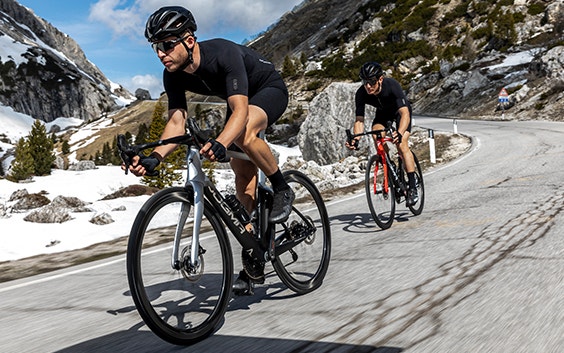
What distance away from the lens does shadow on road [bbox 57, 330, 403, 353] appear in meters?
2.70

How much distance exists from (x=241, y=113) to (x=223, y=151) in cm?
41

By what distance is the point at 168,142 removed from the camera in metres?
3.08

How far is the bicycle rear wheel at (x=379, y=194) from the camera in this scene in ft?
22.0

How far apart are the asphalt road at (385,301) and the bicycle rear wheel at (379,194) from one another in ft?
0.55

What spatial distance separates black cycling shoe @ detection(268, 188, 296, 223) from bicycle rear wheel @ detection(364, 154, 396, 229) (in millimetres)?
2906

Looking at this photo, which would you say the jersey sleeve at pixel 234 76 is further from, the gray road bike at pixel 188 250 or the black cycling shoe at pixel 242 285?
the black cycling shoe at pixel 242 285

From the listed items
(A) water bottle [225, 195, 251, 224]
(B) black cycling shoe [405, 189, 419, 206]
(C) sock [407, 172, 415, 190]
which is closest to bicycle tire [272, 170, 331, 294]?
(A) water bottle [225, 195, 251, 224]

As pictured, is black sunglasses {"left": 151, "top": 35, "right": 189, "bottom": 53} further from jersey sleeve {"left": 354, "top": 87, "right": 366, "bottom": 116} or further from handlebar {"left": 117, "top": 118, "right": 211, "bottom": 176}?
jersey sleeve {"left": 354, "top": 87, "right": 366, "bottom": 116}

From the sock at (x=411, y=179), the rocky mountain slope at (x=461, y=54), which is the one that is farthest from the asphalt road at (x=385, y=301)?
the rocky mountain slope at (x=461, y=54)

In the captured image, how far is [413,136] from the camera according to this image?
23969mm

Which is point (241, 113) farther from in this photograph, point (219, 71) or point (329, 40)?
point (329, 40)

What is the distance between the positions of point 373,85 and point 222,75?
379cm

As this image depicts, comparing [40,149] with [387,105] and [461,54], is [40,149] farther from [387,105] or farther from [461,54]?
[387,105]

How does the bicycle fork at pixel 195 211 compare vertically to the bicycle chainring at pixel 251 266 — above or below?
above
